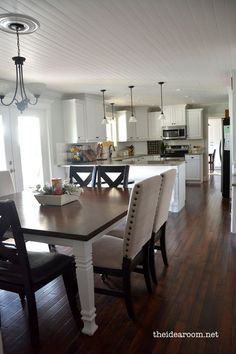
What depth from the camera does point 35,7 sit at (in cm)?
209

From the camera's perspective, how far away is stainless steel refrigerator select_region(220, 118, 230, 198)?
5.77m

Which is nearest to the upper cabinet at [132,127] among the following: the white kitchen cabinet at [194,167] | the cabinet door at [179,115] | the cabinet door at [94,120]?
the cabinet door at [179,115]

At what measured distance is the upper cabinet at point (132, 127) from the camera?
27.2 ft

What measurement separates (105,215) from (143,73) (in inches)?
114

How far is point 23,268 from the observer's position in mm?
1757

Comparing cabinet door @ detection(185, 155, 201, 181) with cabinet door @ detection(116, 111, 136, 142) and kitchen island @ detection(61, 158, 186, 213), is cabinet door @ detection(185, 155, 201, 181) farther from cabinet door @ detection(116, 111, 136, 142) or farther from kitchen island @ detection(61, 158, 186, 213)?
kitchen island @ detection(61, 158, 186, 213)

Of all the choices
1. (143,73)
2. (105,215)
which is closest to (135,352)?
(105,215)

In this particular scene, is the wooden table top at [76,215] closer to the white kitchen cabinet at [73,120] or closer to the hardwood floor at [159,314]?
the hardwood floor at [159,314]

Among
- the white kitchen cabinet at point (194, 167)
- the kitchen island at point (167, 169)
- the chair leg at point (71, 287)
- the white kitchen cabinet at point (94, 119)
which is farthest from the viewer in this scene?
the white kitchen cabinet at point (194, 167)

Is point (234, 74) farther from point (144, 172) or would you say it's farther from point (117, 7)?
point (117, 7)

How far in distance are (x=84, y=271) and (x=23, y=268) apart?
1.22ft

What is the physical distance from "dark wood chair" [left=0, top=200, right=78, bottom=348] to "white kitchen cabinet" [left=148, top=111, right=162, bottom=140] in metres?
7.04

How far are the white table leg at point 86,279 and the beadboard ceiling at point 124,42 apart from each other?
1691 mm

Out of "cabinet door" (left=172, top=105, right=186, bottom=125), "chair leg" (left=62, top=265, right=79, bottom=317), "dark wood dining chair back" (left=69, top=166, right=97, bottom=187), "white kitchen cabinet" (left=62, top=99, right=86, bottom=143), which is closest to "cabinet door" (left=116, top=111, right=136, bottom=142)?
"cabinet door" (left=172, top=105, right=186, bottom=125)
